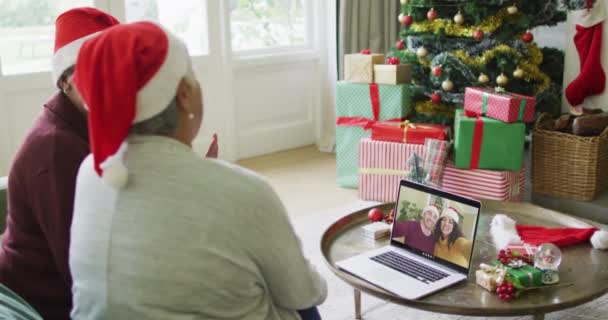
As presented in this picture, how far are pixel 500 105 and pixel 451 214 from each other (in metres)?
1.43

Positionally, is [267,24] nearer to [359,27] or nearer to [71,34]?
[359,27]

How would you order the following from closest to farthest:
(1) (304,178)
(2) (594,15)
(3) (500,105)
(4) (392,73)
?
1. (3) (500,105)
2. (2) (594,15)
3. (4) (392,73)
4. (1) (304,178)

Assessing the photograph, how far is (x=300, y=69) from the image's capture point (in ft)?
16.2

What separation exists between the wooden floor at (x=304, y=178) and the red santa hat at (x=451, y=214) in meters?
1.65

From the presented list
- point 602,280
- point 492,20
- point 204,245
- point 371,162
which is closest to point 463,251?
point 602,280

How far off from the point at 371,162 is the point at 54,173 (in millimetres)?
2376

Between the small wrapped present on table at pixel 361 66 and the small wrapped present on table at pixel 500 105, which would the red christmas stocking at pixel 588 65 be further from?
the small wrapped present on table at pixel 361 66

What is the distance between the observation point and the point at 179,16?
14.1 ft

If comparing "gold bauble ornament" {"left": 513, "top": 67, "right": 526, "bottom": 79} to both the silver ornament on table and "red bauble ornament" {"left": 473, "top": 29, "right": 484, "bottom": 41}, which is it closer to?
"red bauble ornament" {"left": 473, "top": 29, "right": 484, "bottom": 41}

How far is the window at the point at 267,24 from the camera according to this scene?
4637mm

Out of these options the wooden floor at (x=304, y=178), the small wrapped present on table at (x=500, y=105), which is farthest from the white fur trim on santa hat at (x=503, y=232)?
the wooden floor at (x=304, y=178)

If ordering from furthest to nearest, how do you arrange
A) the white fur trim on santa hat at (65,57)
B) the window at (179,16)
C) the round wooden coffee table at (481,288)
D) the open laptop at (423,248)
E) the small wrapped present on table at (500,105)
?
1. the window at (179,16)
2. the small wrapped present on table at (500,105)
3. the open laptop at (423,248)
4. the round wooden coffee table at (481,288)
5. the white fur trim on santa hat at (65,57)

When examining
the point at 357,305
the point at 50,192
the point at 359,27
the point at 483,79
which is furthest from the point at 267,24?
the point at 50,192

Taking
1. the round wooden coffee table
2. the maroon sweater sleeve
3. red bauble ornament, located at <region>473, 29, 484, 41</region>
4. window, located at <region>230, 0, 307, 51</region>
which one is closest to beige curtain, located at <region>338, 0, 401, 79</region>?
window, located at <region>230, 0, 307, 51</region>
